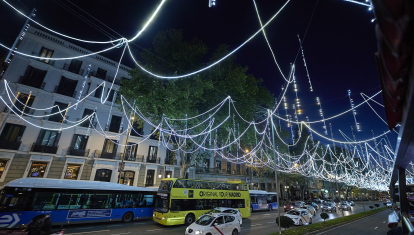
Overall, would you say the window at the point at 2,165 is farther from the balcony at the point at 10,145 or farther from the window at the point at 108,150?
the window at the point at 108,150

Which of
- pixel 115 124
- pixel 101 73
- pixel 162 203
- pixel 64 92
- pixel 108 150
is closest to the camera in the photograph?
pixel 162 203

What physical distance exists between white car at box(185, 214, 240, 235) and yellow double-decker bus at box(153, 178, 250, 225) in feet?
12.9

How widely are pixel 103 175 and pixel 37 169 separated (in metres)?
6.47

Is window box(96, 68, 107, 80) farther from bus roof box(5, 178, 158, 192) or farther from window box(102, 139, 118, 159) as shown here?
bus roof box(5, 178, 158, 192)

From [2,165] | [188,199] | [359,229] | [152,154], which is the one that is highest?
[152,154]

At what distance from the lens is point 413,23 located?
1.61 metres

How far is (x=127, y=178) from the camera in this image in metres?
25.0

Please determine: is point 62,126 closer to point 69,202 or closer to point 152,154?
point 152,154

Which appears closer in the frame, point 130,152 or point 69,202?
point 69,202

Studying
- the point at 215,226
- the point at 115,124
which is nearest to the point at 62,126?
the point at 115,124

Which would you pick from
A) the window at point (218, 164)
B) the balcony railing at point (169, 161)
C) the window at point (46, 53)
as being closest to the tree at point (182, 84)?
the balcony railing at point (169, 161)

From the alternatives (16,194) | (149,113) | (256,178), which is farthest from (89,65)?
(256,178)

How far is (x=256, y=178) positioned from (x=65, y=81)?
1507 inches

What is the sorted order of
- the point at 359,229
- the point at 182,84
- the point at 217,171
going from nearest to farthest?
the point at 359,229, the point at 182,84, the point at 217,171
